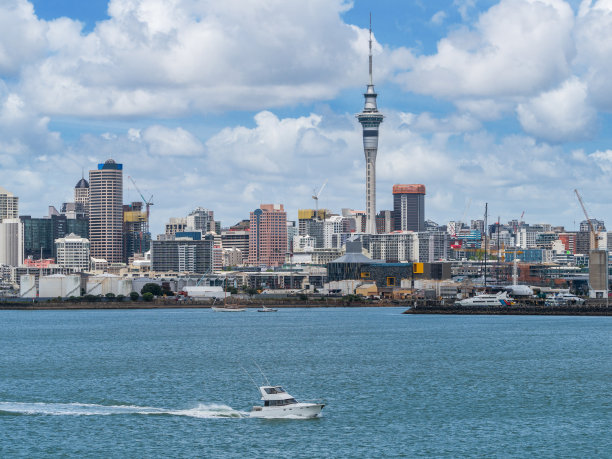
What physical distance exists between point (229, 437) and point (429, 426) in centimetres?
1069

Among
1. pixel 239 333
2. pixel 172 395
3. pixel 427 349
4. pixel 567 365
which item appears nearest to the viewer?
pixel 172 395

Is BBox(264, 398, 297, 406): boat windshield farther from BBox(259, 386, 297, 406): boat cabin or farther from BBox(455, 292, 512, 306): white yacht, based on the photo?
BBox(455, 292, 512, 306): white yacht

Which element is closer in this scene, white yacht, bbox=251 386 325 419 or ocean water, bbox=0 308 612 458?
ocean water, bbox=0 308 612 458

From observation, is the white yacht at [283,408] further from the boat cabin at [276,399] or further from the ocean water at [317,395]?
the ocean water at [317,395]

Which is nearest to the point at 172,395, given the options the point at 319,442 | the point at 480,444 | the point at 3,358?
the point at 319,442

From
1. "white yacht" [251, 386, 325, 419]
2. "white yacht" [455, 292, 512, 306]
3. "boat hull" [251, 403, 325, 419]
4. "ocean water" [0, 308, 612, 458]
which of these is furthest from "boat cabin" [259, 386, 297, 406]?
"white yacht" [455, 292, 512, 306]

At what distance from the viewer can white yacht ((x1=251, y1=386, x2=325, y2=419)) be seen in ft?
181

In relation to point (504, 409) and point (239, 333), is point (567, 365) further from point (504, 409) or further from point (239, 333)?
point (239, 333)

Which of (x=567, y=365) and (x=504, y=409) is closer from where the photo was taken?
(x=504, y=409)

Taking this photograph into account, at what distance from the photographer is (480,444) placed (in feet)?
166

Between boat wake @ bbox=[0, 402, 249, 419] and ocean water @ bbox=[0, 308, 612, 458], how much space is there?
0.36 ft

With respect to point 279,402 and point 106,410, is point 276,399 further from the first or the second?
point 106,410

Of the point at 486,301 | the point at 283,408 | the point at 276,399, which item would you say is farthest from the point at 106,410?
the point at 486,301

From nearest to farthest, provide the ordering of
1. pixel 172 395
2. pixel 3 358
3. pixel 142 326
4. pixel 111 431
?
1. pixel 111 431
2. pixel 172 395
3. pixel 3 358
4. pixel 142 326
